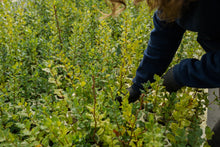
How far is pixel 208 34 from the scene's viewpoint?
1047mm

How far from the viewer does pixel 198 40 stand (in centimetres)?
131

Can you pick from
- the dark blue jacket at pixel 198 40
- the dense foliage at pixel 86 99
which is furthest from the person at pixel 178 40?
the dense foliage at pixel 86 99

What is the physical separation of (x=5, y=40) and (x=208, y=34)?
198cm

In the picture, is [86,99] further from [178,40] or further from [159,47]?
[178,40]

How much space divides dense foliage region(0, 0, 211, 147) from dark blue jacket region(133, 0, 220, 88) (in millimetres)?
157

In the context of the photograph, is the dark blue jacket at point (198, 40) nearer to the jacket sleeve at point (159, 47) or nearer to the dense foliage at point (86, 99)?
the jacket sleeve at point (159, 47)

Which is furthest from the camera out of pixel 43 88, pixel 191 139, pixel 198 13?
pixel 43 88

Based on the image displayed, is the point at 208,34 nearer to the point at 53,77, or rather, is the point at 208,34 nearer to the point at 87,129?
the point at 87,129

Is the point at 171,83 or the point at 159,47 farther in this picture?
the point at 171,83

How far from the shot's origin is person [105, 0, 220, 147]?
91 centimetres

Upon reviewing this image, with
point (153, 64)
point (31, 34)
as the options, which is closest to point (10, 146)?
point (153, 64)

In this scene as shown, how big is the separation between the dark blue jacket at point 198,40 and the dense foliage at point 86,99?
0.16m

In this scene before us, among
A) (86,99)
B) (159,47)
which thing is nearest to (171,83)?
(159,47)

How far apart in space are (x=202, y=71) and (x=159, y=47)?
1.17 ft
